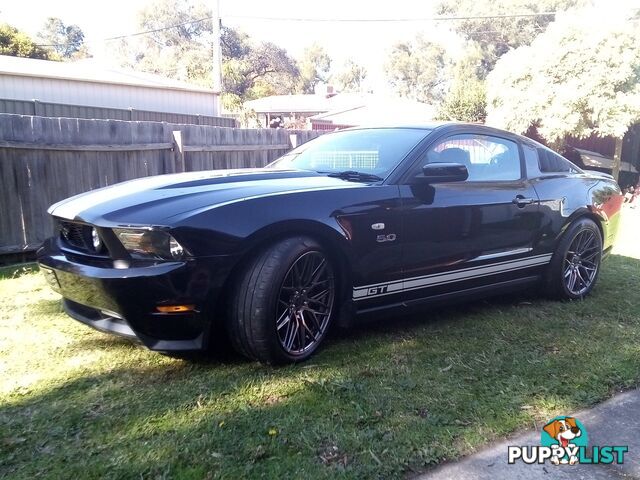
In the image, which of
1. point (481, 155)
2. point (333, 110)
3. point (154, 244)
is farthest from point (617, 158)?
point (333, 110)

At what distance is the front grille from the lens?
3.07 m

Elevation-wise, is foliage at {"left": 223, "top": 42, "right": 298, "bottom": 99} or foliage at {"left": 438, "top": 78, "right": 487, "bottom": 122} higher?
foliage at {"left": 223, "top": 42, "right": 298, "bottom": 99}

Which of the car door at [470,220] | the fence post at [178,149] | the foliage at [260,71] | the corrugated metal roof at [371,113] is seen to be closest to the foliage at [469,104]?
the corrugated metal roof at [371,113]

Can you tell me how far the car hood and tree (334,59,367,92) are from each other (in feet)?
224

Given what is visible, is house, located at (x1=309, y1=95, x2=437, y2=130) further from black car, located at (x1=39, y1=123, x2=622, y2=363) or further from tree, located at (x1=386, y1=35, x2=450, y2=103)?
black car, located at (x1=39, y1=123, x2=622, y2=363)

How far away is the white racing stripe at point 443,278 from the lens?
3516mm

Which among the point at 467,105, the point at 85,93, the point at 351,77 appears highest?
the point at 351,77

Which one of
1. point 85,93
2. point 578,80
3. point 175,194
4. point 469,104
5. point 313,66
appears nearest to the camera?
point 175,194

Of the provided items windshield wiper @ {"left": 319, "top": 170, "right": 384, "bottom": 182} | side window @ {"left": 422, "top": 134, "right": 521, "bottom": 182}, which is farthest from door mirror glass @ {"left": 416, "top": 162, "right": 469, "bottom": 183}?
windshield wiper @ {"left": 319, "top": 170, "right": 384, "bottom": 182}

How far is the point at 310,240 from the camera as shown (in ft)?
10.6

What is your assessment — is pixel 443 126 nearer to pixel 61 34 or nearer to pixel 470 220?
pixel 470 220

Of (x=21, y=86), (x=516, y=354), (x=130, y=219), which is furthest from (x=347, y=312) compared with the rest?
(x=21, y=86)

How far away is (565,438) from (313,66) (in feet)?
209

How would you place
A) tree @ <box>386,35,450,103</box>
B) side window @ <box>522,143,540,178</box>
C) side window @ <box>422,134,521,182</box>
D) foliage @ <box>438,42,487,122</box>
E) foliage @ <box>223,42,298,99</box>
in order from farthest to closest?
1. tree @ <box>386,35,450,103</box>
2. foliage @ <box>223,42,298,99</box>
3. foliage @ <box>438,42,487,122</box>
4. side window @ <box>522,143,540,178</box>
5. side window @ <box>422,134,521,182</box>
